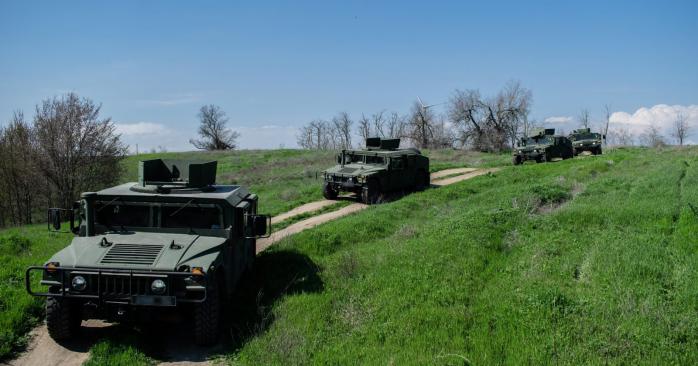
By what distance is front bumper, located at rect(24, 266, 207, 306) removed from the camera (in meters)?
6.52

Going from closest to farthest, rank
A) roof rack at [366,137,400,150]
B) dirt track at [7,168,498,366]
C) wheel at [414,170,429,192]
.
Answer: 1. dirt track at [7,168,498,366]
2. roof rack at [366,137,400,150]
3. wheel at [414,170,429,192]

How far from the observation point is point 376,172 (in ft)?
61.0

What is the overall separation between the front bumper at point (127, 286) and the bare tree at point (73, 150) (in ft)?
71.7

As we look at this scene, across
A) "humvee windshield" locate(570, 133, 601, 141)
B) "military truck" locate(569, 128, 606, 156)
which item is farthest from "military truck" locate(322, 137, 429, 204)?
"humvee windshield" locate(570, 133, 601, 141)

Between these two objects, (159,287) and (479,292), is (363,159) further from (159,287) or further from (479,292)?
(159,287)

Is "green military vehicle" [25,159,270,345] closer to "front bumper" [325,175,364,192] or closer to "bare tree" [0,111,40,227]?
"front bumper" [325,175,364,192]

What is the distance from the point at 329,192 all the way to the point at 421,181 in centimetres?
366

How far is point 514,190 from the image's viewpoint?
1698cm

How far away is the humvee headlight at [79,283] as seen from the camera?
21.6ft

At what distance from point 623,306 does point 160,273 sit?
5211 mm

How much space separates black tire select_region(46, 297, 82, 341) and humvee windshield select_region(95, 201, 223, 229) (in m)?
1.27

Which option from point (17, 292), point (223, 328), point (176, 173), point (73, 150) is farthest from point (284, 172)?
point (223, 328)

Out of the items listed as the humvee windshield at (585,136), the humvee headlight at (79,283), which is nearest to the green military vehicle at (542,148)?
Result: the humvee windshield at (585,136)

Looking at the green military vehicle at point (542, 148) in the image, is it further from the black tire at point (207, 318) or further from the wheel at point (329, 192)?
the black tire at point (207, 318)
